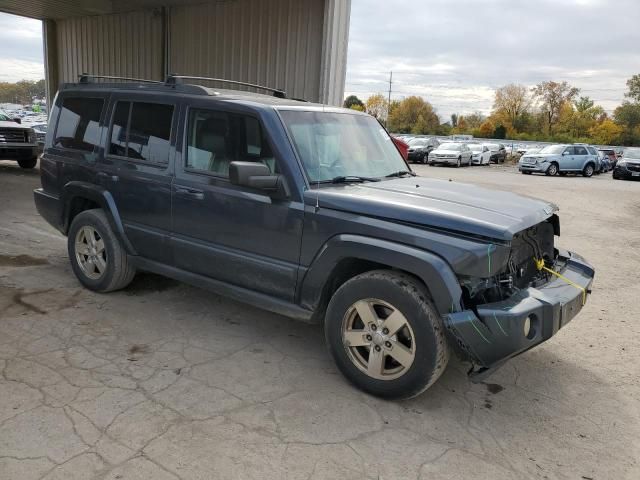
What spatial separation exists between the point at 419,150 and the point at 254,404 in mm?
29767

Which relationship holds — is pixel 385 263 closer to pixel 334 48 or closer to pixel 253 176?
pixel 253 176

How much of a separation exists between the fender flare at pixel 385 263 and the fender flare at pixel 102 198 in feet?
6.36

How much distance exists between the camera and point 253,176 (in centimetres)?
348

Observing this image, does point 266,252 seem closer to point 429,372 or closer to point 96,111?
point 429,372

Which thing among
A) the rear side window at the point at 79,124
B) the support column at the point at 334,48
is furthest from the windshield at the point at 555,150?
the rear side window at the point at 79,124

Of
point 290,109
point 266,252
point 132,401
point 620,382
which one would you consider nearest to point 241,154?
point 290,109

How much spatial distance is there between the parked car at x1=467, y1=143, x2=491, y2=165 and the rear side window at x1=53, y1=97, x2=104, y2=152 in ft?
103

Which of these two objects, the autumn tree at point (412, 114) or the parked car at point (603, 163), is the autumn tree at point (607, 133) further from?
the parked car at point (603, 163)

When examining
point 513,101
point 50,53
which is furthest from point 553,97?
point 50,53

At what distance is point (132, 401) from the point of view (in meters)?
3.17

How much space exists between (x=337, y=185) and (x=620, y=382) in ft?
8.00

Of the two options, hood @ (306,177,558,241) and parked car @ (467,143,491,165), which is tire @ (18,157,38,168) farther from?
parked car @ (467,143,491,165)

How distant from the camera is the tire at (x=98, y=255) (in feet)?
15.7

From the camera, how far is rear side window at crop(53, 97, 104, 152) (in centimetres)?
488
